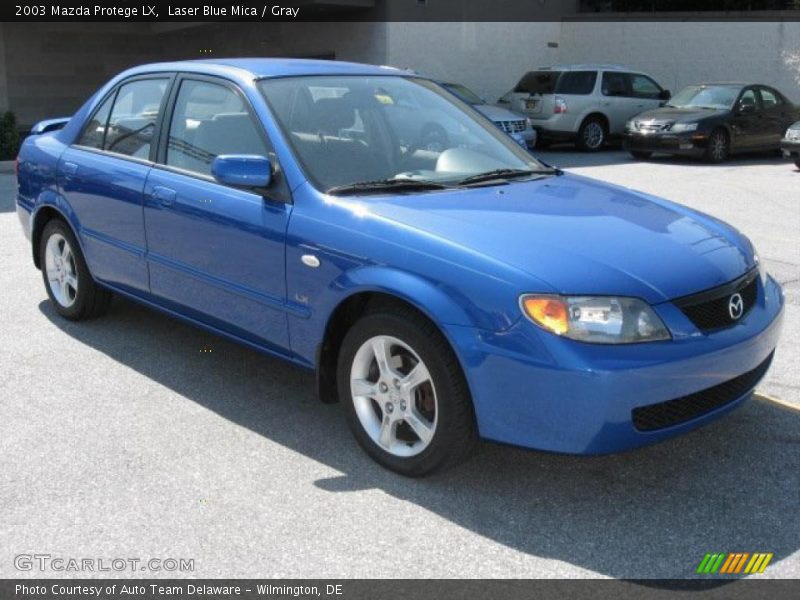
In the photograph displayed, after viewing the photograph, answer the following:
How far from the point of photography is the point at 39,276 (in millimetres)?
7227

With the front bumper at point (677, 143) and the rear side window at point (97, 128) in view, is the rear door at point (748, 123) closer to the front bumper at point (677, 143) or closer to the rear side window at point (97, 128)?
the front bumper at point (677, 143)

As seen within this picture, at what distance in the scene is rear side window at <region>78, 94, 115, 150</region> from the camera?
5520 millimetres

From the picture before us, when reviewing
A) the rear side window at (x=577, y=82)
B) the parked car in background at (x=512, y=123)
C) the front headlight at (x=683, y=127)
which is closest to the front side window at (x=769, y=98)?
the front headlight at (x=683, y=127)

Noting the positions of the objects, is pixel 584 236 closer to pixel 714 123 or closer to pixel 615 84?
pixel 714 123

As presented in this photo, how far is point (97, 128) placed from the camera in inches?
220

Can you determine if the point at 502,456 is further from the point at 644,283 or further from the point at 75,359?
the point at 75,359

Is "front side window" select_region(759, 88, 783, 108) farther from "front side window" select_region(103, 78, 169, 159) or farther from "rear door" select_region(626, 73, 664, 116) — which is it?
"front side window" select_region(103, 78, 169, 159)

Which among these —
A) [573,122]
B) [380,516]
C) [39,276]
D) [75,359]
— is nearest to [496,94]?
[573,122]

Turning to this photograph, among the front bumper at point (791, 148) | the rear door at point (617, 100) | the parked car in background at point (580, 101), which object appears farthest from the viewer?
the rear door at point (617, 100)

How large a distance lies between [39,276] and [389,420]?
4.43 meters

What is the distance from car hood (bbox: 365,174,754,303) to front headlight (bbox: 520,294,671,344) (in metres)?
0.04

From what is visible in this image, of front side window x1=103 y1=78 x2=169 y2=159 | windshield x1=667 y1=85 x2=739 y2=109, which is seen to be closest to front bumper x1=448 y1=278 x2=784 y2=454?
front side window x1=103 y1=78 x2=169 y2=159

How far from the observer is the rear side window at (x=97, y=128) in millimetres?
5520

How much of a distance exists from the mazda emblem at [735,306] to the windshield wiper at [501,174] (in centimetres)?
128
